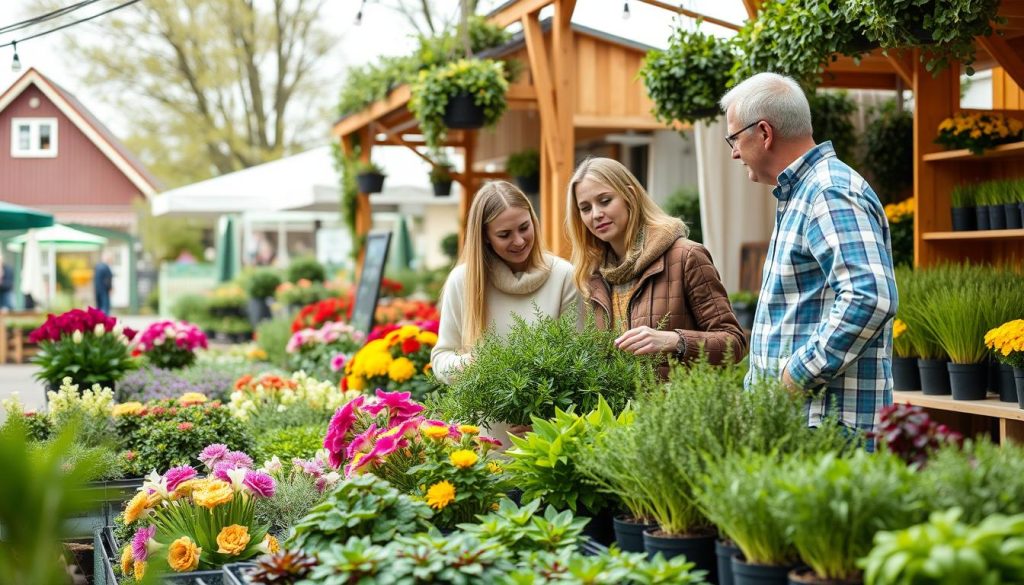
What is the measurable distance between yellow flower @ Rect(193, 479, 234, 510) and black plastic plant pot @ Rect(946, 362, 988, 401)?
10.8 feet

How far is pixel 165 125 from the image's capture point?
3039cm

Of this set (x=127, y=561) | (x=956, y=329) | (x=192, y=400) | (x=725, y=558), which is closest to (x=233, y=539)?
(x=127, y=561)

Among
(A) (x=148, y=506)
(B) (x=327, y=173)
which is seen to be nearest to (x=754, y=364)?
(A) (x=148, y=506)

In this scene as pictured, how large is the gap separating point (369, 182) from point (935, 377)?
356 inches

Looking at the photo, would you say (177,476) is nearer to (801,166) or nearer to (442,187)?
(801,166)

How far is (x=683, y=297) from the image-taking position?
3.42 meters

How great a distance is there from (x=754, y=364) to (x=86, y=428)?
302cm

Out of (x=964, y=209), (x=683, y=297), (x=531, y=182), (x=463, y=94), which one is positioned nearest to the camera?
(x=683, y=297)

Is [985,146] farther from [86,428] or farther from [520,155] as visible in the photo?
[520,155]

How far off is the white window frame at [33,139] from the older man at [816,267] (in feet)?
67.6

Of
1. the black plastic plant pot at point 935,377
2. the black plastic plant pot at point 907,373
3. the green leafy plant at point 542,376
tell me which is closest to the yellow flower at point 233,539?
the green leafy plant at point 542,376

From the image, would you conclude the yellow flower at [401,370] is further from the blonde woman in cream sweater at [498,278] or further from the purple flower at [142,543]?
the purple flower at [142,543]

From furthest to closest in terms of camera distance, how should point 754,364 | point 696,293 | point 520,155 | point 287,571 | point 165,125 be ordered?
point 165,125 → point 520,155 → point 696,293 → point 754,364 → point 287,571

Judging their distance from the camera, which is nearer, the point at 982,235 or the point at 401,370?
the point at 982,235
